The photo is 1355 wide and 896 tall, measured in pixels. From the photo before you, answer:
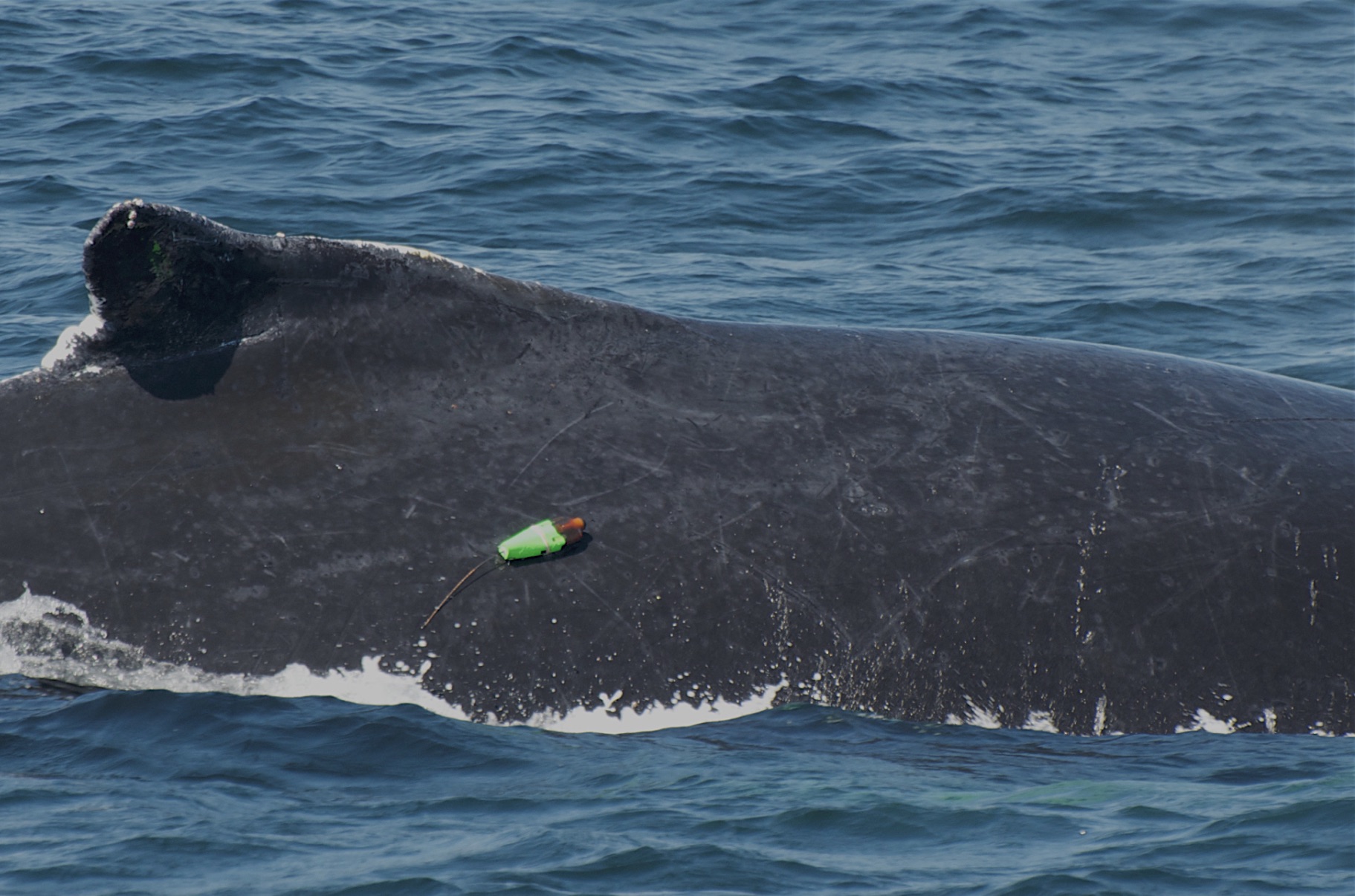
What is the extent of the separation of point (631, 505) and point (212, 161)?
16153mm

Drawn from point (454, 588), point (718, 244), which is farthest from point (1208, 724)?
point (718, 244)

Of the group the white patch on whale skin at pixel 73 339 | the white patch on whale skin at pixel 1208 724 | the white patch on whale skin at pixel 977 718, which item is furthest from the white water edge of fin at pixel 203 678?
the white patch on whale skin at pixel 1208 724

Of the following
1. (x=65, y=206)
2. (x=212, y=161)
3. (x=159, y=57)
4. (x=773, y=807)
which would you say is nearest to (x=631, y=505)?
(x=773, y=807)

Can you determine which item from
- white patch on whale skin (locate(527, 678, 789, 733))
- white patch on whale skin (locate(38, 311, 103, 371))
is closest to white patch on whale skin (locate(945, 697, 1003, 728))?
white patch on whale skin (locate(527, 678, 789, 733))

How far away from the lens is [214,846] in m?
5.48

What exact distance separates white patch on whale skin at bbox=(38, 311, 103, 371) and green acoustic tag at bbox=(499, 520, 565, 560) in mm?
1762

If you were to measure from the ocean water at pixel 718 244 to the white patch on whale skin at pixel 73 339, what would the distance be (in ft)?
3.90

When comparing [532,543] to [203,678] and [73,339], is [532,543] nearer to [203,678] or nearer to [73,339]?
[203,678]

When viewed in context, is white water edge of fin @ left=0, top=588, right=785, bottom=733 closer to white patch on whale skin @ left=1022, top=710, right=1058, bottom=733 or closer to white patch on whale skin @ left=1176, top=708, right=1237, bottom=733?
white patch on whale skin @ left=1022, top=710, right=1058, bottom=733

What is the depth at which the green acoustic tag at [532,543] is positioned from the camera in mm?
6156

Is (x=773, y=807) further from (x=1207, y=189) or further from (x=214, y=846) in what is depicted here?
(x=1207, y=189)

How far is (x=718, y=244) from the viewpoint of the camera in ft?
61.5

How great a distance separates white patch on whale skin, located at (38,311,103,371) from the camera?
6.28 meters

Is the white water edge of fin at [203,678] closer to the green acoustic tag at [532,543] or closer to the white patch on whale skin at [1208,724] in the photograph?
the green acoustic tag at [532,543]
